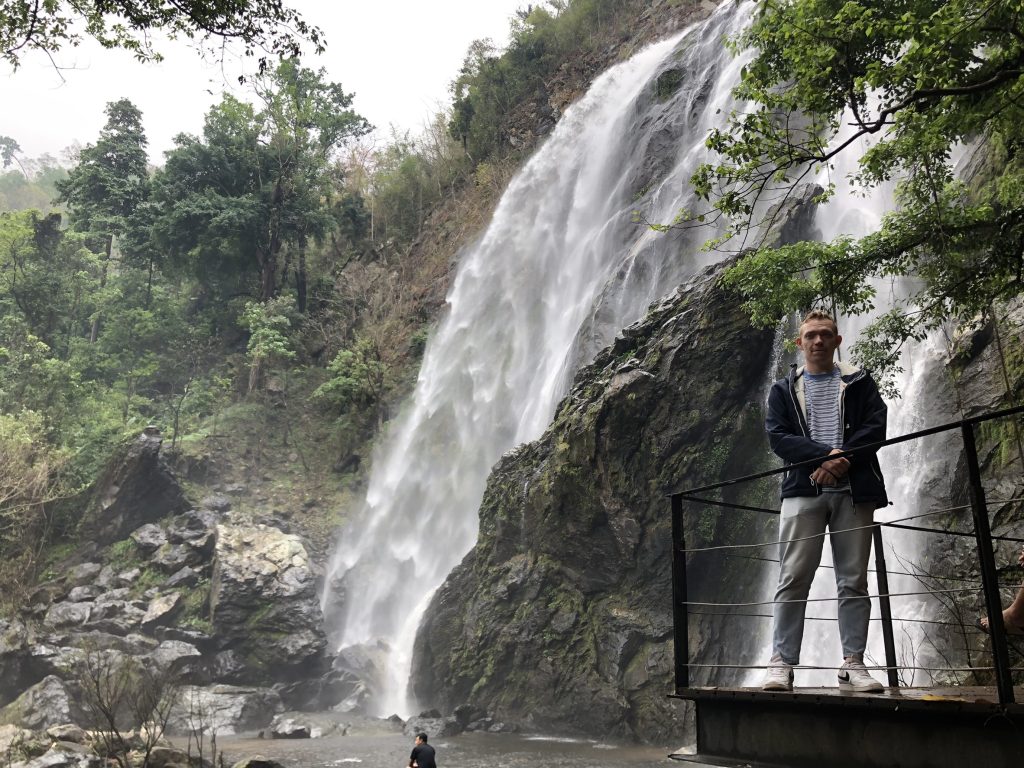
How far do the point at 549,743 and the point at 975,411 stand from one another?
861 centimetres

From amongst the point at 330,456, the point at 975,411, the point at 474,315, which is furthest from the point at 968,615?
the point at 330,456

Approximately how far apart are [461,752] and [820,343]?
1075 centimetres

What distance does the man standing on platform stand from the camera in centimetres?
375

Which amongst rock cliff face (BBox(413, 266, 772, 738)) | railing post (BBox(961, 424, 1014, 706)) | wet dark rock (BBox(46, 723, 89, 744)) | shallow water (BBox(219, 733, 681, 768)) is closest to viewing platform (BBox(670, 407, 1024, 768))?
railing post (BBox(961, 424, 1014, 706))

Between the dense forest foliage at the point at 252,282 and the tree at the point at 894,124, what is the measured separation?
2131 cm

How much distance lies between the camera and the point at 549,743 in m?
13.1

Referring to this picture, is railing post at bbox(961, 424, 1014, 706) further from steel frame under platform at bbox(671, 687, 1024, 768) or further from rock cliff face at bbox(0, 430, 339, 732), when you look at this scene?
rock cliff face at bbox(0, 430, 339, 732)

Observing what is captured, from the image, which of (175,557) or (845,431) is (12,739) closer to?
(175,557)

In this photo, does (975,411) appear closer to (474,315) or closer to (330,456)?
(474,315)

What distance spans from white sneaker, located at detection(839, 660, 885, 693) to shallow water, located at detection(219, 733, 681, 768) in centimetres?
812

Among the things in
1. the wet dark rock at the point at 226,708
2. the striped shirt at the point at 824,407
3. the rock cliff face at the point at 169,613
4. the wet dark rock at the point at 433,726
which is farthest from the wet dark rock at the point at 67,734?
→ the striped shirt at the point at 824,407

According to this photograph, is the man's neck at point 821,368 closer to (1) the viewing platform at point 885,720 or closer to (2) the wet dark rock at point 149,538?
(1) the viewing platform at point 885,720

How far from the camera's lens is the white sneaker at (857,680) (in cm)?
337

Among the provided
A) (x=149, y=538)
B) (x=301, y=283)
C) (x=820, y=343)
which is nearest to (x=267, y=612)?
(x=149, y=538)
